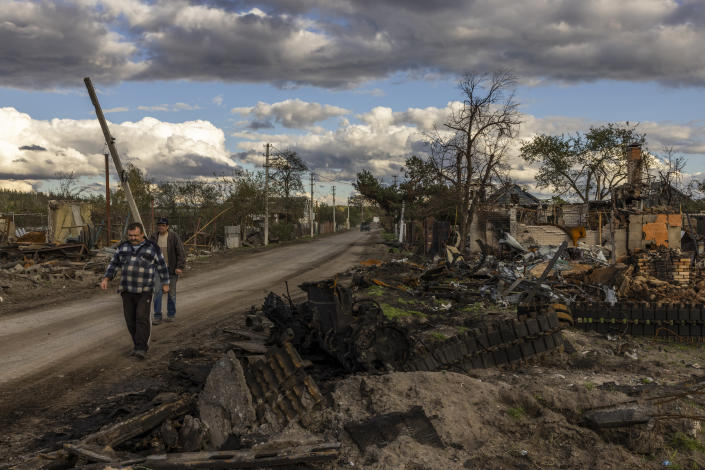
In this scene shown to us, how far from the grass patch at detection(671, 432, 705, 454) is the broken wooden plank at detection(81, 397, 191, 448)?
4.33 meters

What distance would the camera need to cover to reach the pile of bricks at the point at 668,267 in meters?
14.7

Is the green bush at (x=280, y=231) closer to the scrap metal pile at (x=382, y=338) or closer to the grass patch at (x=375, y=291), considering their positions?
the grass patch at (x=375, y=291)

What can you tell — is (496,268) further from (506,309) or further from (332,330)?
(332,330)

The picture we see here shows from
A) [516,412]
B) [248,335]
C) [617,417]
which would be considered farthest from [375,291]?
[617,417]

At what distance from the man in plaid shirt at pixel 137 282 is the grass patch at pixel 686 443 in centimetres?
614

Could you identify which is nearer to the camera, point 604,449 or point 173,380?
point 604,449

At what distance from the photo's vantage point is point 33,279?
570 inches

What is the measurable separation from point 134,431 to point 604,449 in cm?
389

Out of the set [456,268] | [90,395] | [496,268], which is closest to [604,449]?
[90,395]

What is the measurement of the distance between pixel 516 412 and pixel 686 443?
4.64 ft

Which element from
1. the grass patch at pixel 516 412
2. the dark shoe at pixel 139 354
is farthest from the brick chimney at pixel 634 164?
the dark shoe at pixel 139 354

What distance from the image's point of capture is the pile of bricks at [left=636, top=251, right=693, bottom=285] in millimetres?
14680

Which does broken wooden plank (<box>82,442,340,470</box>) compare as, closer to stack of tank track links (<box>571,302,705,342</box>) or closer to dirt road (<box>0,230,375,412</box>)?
dirt road (<box>0,230,375,412</box>)

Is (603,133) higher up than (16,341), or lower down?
higher up
